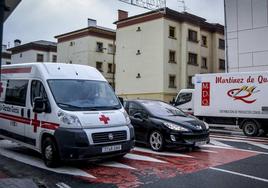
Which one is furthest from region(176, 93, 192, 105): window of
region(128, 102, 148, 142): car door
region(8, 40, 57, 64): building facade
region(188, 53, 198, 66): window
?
region(8, 40, 57, 64): building facade

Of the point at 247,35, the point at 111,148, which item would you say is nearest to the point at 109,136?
the point at 111,148

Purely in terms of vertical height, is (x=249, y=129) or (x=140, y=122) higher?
(x=140, y=122)

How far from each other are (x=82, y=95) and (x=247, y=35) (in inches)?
729

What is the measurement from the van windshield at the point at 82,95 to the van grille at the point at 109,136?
704 mm

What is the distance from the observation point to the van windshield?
29.0 feet

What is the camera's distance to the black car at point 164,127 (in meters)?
10.8

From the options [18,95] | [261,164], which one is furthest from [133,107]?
[261,164]

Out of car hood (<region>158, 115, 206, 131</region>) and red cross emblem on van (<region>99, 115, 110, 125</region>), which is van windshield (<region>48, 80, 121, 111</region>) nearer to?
red cross emblem on van (<region>99, 115, 110, 125</region>)

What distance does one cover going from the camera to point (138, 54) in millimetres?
42125

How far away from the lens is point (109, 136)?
8664mm

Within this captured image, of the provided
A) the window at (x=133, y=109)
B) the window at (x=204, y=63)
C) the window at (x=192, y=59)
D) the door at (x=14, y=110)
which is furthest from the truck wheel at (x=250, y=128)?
the window at (x=204, y=63)

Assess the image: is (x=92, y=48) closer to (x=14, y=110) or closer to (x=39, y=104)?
(x=14, y=110)

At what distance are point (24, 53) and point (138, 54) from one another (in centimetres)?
2581

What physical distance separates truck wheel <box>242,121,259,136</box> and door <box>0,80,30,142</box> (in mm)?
10962
